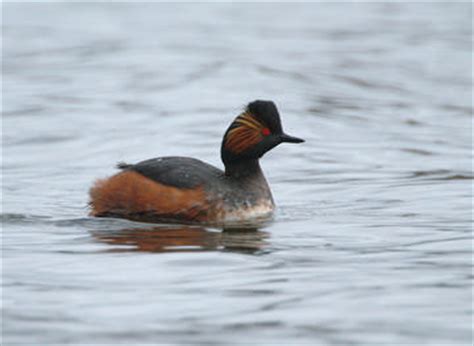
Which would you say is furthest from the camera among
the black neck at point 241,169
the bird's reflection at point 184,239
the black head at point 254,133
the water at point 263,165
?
the black neck at point 241,169

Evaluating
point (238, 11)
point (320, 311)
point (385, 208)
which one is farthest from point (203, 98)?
point (320, 311)

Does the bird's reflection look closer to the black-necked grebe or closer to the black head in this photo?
the black-necked grebe

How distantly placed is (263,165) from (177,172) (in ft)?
14.0

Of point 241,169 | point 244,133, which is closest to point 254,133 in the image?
point 244,133

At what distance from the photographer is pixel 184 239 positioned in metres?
10.7

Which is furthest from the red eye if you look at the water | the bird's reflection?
the bird's reflection

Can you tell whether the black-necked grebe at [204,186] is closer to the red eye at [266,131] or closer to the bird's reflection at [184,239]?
the red eye at [266,131]

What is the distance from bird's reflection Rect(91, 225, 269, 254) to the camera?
10.4 metres

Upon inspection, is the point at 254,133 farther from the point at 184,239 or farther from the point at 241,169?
the point at 184,239

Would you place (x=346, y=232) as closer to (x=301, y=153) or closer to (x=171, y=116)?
(x=301, y=153)

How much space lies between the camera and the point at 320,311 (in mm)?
8289

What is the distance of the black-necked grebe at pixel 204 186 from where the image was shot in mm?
11453

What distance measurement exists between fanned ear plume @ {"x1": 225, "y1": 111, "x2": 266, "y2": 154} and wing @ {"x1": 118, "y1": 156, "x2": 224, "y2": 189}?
0.30 metres

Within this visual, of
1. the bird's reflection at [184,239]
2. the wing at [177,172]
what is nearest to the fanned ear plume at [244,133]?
the wing at [177,172]
